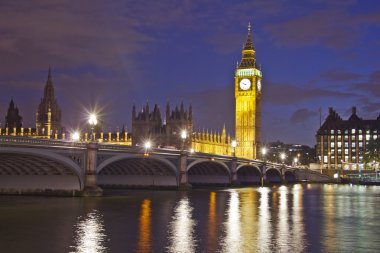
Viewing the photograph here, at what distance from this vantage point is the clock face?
628 feet

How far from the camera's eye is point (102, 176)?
8988 centimetres

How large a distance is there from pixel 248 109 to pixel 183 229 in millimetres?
158350

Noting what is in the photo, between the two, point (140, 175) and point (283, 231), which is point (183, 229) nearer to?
point (283, 231)

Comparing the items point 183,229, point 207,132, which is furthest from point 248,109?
point 183,229

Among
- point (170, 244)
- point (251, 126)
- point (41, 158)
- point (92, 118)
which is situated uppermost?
point (251, 126)

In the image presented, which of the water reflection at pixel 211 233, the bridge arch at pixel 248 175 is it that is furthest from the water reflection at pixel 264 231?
the bridge arch at pixel 248 175

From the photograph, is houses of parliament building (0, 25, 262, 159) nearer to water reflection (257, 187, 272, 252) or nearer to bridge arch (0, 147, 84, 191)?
bridge arch (0, 147, 84, 191)

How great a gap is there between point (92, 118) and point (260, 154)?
13834 centimetres

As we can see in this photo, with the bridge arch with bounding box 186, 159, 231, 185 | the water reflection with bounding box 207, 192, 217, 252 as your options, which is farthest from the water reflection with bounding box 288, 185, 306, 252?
the bridge arch with bounding box 186, 159, 231, 185

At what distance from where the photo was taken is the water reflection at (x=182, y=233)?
26.9 m

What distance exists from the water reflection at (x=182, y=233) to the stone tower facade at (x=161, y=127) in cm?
11542

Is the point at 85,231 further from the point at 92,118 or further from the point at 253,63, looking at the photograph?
the point at 253,63

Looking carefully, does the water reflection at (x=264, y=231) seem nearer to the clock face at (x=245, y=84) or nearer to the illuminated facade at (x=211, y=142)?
the illuminated facade at (x=211, y=142)

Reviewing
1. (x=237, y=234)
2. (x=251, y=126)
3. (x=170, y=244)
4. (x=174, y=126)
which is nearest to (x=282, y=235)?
(x=237, y=234)
